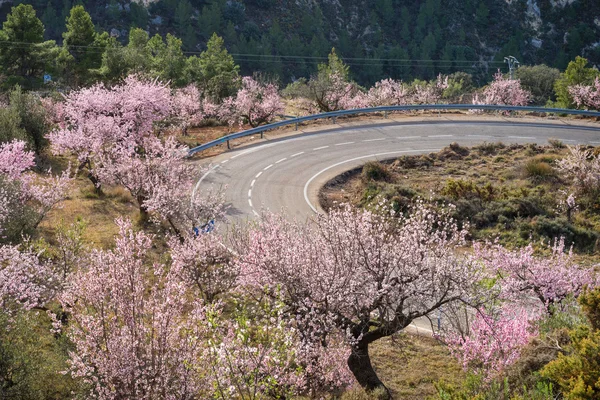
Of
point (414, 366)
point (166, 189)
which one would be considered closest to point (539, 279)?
point (414, 366)

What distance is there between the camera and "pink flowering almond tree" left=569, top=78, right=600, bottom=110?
172ft

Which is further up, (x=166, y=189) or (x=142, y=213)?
(x=166, y=189)

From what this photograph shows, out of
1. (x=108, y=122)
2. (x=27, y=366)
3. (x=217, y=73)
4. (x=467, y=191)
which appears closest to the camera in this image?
(x=27, y=366)

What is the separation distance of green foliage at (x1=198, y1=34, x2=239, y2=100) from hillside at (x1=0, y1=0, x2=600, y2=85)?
165ft

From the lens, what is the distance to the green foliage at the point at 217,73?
51.4 meters

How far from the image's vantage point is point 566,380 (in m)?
10.5

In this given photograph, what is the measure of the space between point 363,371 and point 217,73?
40913 millimetres

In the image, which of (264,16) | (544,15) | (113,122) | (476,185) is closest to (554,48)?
(544,15)

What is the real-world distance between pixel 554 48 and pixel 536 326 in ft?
367

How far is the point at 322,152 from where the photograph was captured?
38.8 meters

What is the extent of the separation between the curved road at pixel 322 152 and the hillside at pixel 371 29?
63.7 meters

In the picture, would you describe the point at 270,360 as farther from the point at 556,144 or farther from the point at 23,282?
the point at 556,144

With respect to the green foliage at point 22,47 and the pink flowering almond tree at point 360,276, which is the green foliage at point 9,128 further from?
the pink flowering almond tree at point 360,276

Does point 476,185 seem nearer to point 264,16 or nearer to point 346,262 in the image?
point 346,262
